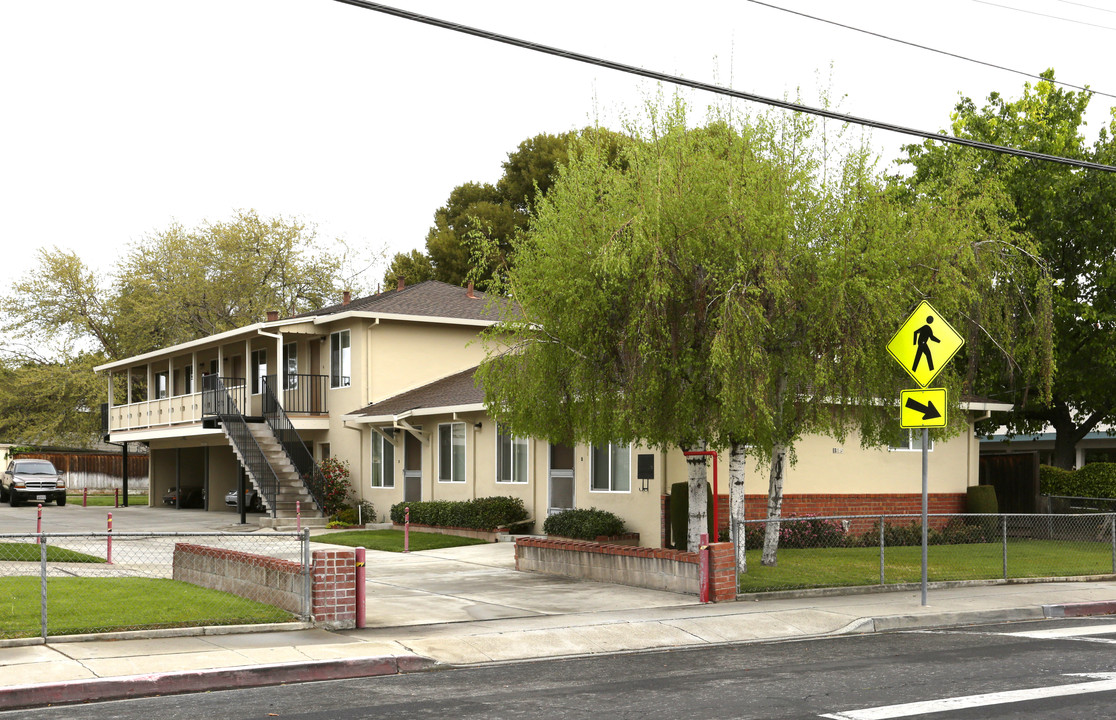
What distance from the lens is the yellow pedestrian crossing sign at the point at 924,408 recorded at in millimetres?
13891

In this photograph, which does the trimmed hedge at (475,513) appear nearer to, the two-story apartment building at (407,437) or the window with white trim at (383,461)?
the two-story apartment building at (407,437)

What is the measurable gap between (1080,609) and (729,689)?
311 inches

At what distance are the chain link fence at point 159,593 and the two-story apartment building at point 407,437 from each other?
6.12 m

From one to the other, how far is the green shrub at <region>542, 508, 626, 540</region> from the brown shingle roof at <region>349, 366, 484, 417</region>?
4.06 metres

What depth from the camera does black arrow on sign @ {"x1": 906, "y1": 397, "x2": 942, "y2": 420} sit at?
14.0 metres

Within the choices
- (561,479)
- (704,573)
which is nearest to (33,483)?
(561,479)

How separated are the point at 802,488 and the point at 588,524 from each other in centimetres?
483

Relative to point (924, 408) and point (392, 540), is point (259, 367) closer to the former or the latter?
point (392, 540)

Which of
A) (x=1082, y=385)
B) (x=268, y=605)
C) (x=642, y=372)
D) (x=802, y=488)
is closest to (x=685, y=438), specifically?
(x=642, y=372)

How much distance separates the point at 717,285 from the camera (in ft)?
48.3

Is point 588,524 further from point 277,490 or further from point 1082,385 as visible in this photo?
point 1082,385

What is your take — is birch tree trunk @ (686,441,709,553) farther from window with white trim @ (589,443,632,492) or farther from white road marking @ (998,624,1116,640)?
white road marking @ (998,624,1116,640)

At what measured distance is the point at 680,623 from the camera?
12609 millimetres

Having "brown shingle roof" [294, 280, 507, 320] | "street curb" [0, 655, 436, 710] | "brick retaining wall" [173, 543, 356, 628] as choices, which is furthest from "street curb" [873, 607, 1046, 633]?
"brown shingle roof" [294, 280, 507, 320]
